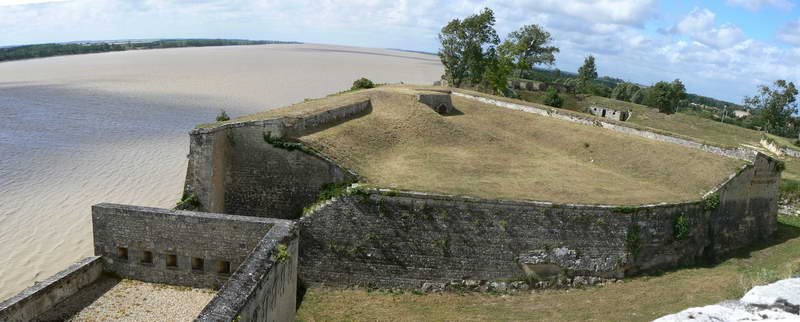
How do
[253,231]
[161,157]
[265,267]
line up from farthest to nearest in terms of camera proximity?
[161,157] → [253,231] → [265,267]

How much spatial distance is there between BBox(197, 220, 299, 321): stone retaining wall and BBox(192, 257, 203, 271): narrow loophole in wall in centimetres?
244

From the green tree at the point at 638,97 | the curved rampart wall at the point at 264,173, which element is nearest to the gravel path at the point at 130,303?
the curved rampart wall at the point at 264,173

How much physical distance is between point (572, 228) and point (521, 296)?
248 centimetres

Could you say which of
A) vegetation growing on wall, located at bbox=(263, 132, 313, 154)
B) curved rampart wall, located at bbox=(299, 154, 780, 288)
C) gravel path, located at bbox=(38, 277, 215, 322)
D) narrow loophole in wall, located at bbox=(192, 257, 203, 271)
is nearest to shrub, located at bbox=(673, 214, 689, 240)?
curved rampart wall, located at bbox=(299, 154, 780, 288)

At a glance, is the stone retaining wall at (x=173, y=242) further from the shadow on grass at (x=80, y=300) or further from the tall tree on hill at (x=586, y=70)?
the tall tree on hill at (x=586, y=70)

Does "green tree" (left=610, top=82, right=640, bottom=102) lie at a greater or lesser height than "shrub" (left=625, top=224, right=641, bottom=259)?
greater

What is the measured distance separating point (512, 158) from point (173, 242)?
42.5 feet

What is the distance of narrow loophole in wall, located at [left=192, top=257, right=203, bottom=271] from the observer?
40.5ft

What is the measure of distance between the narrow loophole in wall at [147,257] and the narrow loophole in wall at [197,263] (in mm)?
1062

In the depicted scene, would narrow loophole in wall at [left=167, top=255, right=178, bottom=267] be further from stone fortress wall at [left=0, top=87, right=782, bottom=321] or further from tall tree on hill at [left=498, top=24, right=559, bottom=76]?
tall tree on hill at [left=498, top=24, right=559, bottom=76]

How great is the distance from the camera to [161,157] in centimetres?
2956

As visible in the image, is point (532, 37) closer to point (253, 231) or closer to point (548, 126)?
point (548, 126)

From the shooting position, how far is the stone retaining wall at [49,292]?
9.75 m

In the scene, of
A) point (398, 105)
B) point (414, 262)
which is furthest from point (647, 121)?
point (414, 262)
